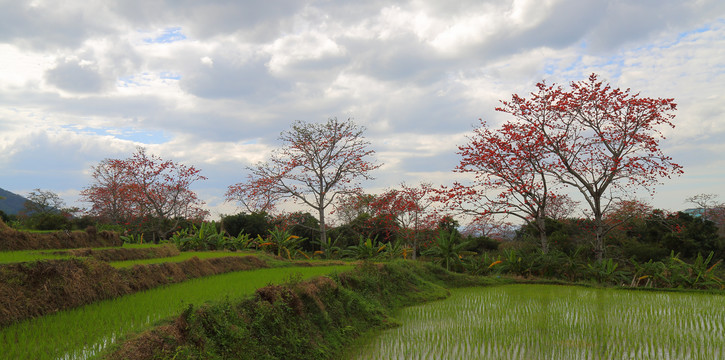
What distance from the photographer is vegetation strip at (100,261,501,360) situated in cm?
405

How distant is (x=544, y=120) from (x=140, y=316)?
564 inches

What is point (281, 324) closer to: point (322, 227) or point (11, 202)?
point (322, 227)

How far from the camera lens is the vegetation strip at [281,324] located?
4051 mm

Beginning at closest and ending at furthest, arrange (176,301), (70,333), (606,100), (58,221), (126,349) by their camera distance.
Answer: (126,349) < (70,333) < (176,301) < (606,100) < (58,221)

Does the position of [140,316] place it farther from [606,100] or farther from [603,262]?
[606,100]

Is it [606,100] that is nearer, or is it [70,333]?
[70,333]

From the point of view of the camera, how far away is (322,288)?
7305 mm

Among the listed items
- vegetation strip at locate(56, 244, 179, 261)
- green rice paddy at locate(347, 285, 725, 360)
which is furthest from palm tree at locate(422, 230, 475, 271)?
vegetation strip at locate(56, 244, 179, 261)

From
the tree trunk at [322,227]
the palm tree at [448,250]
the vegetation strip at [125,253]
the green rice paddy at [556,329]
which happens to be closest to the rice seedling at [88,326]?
the vegetation strip at [125,253]

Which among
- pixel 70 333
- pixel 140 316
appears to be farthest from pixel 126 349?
pixel 140 316

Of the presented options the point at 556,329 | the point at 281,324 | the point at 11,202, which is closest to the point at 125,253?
the point at 281,324

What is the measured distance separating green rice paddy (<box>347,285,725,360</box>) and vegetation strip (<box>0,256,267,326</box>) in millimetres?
3392

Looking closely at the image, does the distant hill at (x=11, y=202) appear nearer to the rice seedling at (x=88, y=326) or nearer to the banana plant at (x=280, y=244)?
the banana plant at (x=280, y=244)

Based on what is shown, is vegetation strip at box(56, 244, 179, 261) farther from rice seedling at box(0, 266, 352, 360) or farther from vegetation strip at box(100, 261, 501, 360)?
vegetation strip at box(100, 261, 501, 360)
